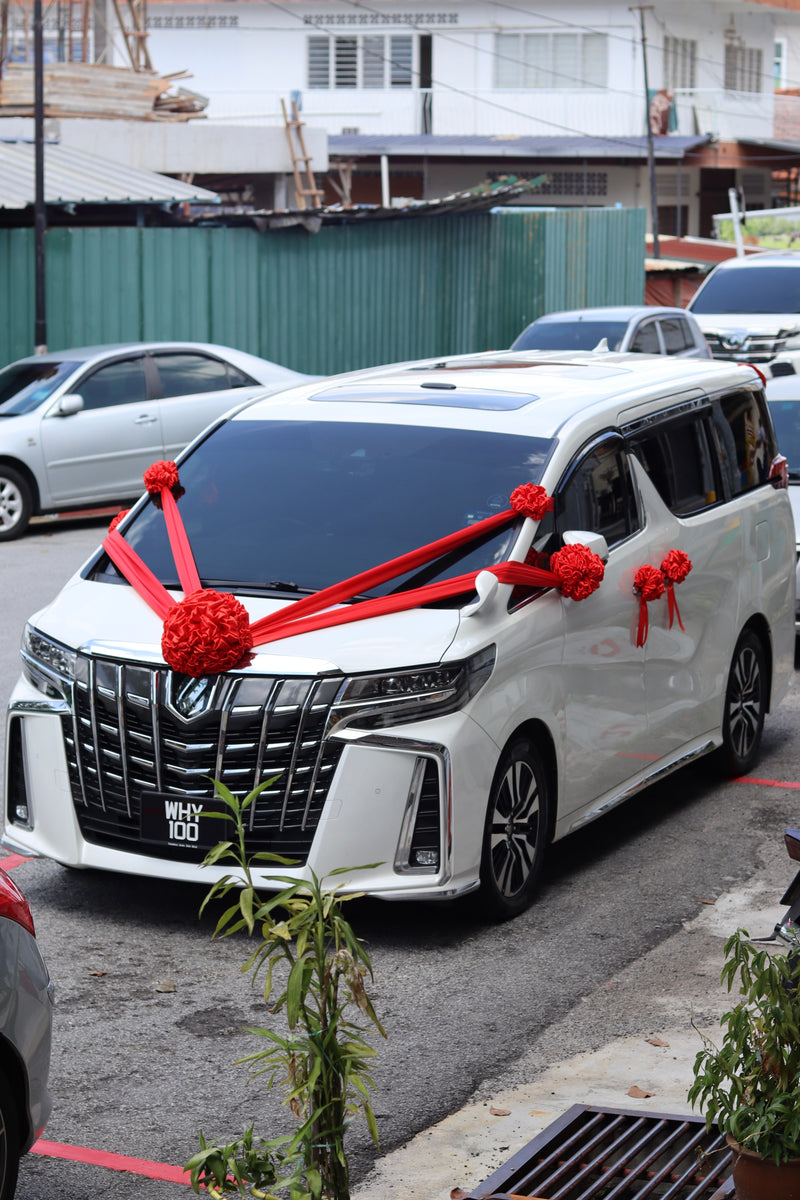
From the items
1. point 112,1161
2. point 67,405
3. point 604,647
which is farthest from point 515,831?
point 67,405

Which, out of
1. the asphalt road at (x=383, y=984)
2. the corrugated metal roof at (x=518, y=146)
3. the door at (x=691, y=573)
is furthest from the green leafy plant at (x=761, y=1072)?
the corrugated metal roof at (x=518, y=146)

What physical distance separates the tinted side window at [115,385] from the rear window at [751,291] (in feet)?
33.4

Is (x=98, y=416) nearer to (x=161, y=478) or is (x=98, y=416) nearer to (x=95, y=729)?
(x=161, y=478)

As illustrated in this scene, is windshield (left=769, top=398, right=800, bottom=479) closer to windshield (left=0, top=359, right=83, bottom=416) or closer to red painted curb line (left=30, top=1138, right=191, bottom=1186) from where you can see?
windshield (left=0, top=359, right=83, bottom=416)

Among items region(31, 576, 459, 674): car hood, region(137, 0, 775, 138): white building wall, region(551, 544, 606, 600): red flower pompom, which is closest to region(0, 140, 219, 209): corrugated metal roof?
region(31, 576, 459, 674): car hood

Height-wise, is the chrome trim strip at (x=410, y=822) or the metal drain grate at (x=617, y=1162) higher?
the chrome trim strip at (x=410, y=822)

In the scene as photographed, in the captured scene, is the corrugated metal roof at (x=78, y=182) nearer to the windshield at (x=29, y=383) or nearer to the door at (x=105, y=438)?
the windshield at (x=29, y=383)

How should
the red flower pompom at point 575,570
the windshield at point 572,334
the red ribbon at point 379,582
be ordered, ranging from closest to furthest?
the red ribbon at point 379,582 < the red flower pompom at point 575,570 < the windshield at point 572,334

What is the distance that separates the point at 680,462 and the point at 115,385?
928 centimetres

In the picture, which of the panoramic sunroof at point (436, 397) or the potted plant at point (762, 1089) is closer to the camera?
the potted plant at point (762, 1089)

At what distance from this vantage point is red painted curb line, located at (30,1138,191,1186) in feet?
14.0

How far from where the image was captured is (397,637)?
19.0ft

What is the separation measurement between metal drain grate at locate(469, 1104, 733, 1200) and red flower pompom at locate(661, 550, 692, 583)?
9.83 feet

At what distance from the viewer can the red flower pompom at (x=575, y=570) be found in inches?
247
